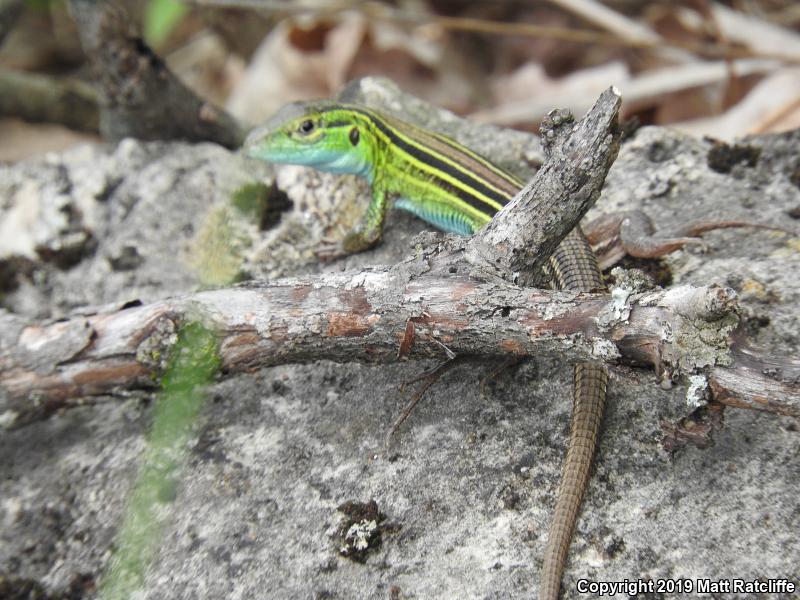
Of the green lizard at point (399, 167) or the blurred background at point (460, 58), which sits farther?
the blurred background at point (460, 58)

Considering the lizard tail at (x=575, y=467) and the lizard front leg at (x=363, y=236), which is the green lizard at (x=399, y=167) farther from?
the lizard tail at (x=575, y=467)

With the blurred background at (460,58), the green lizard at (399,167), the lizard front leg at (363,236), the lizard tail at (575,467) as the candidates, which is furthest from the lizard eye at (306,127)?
the lizard tail at (575,467)

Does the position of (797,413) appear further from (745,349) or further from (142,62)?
(142,62)

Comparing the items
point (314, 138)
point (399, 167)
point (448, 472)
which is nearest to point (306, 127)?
point (314, 138)

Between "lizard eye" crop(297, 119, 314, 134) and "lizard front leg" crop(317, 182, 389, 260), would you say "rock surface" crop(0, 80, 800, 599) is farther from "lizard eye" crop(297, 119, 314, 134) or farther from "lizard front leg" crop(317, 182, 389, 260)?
"lizard eye" crop(297, 119, 314, 134)

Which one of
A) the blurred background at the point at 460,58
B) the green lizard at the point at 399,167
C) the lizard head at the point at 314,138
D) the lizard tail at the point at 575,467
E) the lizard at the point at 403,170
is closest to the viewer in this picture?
the lizard tail at the point at 575,467

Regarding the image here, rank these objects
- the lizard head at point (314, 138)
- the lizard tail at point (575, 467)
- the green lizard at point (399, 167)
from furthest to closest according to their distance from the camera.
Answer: the lizard head at point (314, 138), the green lizard at point (399, 167), the lizard tail at point (575, 467)

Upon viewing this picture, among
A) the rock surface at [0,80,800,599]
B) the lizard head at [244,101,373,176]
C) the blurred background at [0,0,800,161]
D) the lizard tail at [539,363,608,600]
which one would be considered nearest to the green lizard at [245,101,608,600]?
the lizard head at [244,101,373,176]
